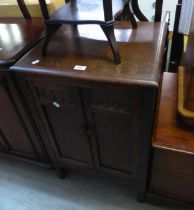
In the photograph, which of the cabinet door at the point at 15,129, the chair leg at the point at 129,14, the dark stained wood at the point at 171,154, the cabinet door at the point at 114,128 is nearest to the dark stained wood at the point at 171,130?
the dark stained wood at the point at 171,154

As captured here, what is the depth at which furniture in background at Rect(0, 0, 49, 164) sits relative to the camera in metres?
0.91

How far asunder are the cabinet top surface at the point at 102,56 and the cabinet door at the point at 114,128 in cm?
7

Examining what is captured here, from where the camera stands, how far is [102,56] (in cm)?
84

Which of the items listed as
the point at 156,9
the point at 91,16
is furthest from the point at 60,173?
the point at 156,9

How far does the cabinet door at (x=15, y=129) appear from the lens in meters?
0.97

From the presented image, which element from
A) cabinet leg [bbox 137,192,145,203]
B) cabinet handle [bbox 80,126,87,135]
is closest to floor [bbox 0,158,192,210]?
cabinet leg [bbox 137,192,145,203]

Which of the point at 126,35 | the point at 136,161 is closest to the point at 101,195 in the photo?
the point at 136,161

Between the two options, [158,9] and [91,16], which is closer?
[91,16]

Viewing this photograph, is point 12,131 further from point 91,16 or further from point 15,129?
point 91,16

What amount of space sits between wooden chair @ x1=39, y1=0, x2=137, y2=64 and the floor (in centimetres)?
86

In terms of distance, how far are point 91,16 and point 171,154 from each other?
65 centimetres

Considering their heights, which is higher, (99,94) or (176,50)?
(99,94)

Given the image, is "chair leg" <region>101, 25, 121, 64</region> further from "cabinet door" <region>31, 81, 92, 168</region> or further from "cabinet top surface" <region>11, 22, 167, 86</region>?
"cabinet door" <region>31, 81, 92, 168</region>

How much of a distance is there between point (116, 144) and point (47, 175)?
67 centimetres
